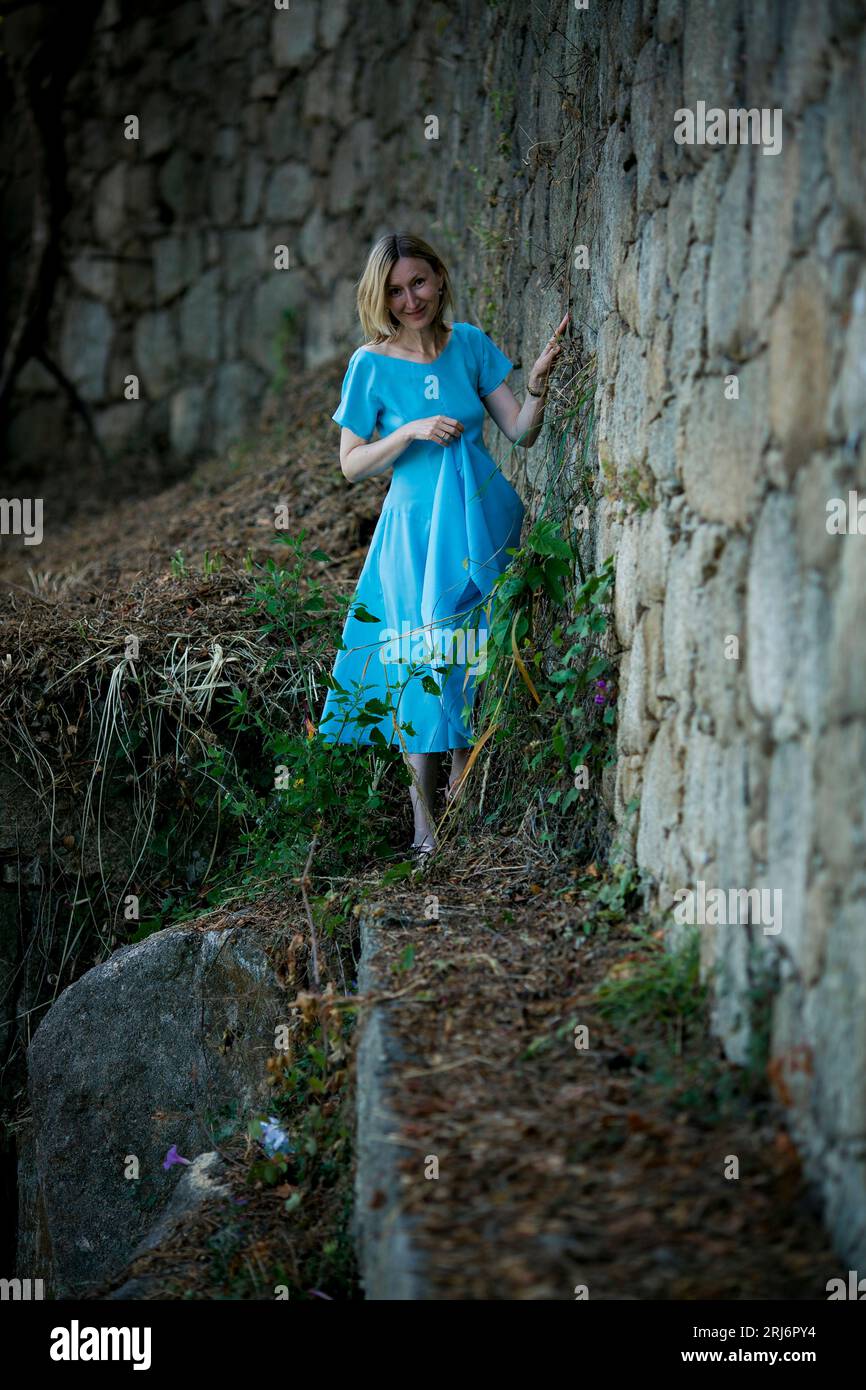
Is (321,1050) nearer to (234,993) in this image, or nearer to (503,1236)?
(234,993)

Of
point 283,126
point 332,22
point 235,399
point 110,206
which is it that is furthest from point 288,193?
point 110,206

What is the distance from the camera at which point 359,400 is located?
3.50m

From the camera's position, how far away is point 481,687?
11.7ft

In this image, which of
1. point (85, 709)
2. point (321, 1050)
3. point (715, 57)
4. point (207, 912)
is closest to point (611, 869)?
point (321, 1050)

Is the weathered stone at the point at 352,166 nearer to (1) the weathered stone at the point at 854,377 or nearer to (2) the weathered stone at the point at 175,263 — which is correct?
(2) the weathered stone at the point at 175,263

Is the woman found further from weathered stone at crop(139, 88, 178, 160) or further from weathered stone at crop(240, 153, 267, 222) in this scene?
weathered stone at crop(139, 88, 178, 160)

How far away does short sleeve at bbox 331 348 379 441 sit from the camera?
3.48 metres

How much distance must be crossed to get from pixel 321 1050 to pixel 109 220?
7.03 metres

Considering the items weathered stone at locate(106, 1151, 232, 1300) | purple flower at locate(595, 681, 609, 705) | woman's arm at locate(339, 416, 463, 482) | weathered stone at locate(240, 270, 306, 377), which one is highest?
weathered stone at locate(240, 270, 306, 377)

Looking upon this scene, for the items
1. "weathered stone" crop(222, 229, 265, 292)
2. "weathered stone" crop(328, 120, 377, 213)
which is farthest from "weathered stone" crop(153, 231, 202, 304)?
Result: "weathered stone" crop(328, 120, 377, 213)

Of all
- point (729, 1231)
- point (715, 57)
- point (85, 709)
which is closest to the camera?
point (729, 1231)

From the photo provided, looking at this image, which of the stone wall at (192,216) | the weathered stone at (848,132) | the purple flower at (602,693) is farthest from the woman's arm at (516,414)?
the stone wall at (192,216)

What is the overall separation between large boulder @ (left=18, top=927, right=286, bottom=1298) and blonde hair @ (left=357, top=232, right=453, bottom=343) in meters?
Answer: 1.59

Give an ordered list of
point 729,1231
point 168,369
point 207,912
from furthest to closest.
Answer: point 168,369
point 207,912
point 729,1231
